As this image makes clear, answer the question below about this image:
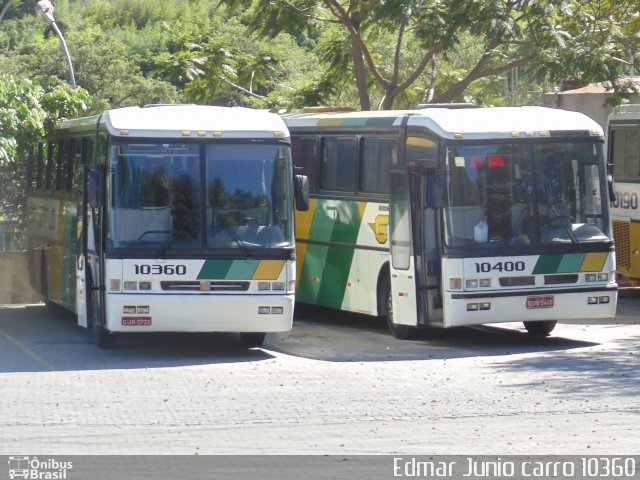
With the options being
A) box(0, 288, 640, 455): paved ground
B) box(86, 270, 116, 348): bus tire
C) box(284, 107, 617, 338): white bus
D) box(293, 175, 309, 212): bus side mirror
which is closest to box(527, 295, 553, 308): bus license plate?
box(284, 107, 617, 338): white bus

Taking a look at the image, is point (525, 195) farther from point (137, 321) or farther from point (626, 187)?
point (626, 187)

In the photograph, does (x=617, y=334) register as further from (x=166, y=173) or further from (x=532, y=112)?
(x=166, y=173)

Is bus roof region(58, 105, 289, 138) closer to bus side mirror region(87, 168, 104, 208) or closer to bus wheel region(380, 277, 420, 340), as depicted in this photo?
bus side mirror region(87, 168, 104, 208)

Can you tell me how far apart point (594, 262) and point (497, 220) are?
1.37m

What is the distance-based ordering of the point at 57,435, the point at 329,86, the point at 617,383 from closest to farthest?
the point at 57,435 → the point at 617,383 → the point at 329,86

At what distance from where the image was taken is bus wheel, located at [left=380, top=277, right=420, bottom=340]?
55.8 ft

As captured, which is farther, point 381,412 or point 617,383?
point 617,383

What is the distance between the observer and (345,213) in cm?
1864

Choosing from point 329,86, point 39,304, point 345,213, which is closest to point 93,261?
point 345,213

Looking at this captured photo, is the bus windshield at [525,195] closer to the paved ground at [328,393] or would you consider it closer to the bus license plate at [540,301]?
the bus license plate at [540,301]

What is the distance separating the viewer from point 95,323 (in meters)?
16.0

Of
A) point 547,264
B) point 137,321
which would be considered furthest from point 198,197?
point 547,264

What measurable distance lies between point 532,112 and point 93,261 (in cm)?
587

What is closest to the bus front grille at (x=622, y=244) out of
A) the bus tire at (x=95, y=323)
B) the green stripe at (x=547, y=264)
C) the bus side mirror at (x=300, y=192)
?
the green stripe at (x=547, y=264)
